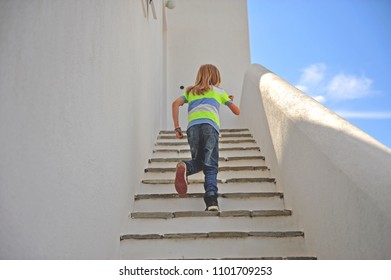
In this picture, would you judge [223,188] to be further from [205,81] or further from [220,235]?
[205,81]

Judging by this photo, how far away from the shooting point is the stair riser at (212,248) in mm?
2330

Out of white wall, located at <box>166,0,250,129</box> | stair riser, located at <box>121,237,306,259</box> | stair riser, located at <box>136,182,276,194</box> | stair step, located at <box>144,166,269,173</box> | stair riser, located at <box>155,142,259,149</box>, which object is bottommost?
stair riser, located at <box>121,237,306,259</box>

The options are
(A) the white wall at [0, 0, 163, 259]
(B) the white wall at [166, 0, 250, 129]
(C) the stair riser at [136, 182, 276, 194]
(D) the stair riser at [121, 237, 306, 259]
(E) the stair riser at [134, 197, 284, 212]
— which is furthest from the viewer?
(B) the white wall at [166, 0, 250, 129]

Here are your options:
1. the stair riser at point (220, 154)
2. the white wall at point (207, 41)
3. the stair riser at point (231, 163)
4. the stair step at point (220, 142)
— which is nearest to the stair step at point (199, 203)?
the stair riser at point (231, 163)

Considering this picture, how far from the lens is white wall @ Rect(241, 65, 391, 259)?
60.1 inches

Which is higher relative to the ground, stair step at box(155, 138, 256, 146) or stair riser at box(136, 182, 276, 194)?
stair step at box(155, 138, 256, 146)

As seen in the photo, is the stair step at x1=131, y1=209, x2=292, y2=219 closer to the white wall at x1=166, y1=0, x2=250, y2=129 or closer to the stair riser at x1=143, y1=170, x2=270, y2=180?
the stair riser at x1=143, y1=170, x2=270, y2=180

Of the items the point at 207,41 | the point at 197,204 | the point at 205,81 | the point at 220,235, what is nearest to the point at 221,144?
the point at 205,81

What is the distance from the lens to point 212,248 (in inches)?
93.7

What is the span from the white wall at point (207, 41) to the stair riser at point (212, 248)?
469 centimetres

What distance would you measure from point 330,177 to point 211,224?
38.7 inches

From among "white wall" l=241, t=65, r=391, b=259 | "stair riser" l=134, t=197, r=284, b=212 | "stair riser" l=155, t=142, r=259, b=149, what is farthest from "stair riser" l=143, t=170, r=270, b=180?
"stair riser" l=155, t=142, r=259, b=149

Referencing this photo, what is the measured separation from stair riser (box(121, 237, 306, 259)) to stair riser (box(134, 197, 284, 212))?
459mm

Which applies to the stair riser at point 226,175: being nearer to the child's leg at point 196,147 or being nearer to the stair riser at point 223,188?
the stair riser at point 223,188
